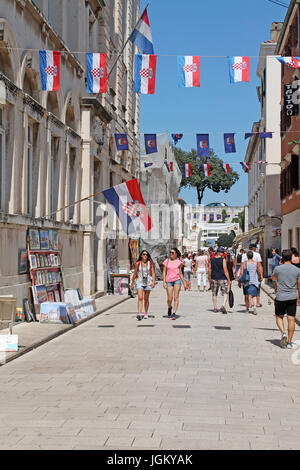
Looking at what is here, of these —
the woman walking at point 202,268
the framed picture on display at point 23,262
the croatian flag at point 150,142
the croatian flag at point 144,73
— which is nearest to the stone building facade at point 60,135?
the framed picture on display at point 23,262

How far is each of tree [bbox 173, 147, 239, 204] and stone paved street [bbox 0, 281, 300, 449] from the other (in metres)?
66.3

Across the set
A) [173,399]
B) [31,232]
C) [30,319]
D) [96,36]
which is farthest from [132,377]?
[96,36]

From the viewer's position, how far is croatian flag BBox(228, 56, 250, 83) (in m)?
15.9

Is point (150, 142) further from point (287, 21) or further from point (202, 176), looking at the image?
point (202, 176)

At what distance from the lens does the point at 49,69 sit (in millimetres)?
15547

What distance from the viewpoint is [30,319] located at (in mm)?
14797

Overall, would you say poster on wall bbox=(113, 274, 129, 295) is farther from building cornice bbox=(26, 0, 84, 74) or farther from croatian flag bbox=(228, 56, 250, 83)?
croatian flag bbox=(228, 56, 250, 83)

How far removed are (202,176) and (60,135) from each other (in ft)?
200

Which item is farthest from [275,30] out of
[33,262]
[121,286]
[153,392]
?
[153,392]

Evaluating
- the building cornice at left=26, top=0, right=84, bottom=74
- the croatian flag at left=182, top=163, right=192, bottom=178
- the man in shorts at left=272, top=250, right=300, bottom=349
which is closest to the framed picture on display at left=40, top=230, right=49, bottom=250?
the building cornice at left=26, top=0, right=84, bottom=74

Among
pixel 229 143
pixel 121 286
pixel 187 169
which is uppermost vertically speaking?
pixel 187 169
